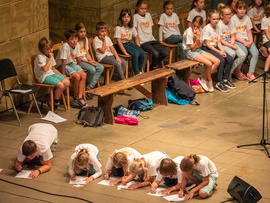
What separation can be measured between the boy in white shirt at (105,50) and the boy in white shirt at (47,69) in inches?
50.5

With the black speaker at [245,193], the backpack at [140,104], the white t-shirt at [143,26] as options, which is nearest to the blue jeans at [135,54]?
the white t-shirt at [143,26]

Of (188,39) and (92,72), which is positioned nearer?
(92,72)

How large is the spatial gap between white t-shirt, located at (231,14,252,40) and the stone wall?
386cm

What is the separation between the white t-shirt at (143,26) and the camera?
1248cm

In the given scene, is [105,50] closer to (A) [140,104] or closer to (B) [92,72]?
→ (B) [92,72]

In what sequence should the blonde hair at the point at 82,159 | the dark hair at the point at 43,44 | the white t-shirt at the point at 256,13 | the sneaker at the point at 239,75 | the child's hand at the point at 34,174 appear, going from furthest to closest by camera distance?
the white t-shirt at the point at 256,13, the sneaker at the point at 239,75, the dark hair at the point at 43,44, the child's hand at the point at 34,174, the blonde hair at the point at 82,159

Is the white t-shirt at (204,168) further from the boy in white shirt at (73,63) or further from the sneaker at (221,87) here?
the sneaker at (221,87)

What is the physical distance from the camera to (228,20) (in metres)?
12.5

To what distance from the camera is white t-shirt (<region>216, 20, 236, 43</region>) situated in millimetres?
12391

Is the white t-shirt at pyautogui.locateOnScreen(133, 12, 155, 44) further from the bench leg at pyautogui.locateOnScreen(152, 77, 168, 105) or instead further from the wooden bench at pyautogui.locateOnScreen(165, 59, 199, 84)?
the bench leg at pyautogui.locateOnScreen(152, 77, 168, 105)

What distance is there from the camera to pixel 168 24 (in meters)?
13.0

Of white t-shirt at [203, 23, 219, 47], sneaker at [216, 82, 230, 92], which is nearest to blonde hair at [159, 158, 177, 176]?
sneaker at [216, 82, 230, 92]

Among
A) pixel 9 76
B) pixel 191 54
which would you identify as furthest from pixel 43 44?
pixel 191 54

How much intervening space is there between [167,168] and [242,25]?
609 cm
